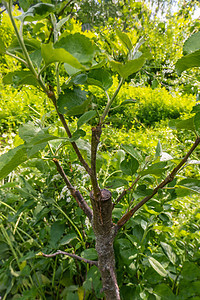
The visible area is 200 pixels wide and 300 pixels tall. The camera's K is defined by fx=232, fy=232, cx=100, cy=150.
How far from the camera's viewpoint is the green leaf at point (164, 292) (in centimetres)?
58

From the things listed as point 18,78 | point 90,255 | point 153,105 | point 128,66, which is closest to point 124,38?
point 128,66

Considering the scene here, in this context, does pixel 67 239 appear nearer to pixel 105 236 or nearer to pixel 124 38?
pixel 105 236

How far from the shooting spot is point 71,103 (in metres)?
0.32

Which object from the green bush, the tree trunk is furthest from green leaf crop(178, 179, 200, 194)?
the green bush

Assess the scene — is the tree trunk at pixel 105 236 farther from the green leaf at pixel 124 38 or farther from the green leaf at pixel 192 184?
the green leaf at pixel 124 38

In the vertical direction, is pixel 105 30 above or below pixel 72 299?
above

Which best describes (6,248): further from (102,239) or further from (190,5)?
(190,5)

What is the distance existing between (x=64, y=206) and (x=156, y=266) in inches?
13.2

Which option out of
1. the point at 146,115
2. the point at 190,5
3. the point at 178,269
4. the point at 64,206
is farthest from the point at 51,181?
the point at 190,5

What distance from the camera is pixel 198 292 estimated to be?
0.58 metres

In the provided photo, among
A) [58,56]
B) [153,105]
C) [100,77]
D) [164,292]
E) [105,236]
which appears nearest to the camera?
[58,56]

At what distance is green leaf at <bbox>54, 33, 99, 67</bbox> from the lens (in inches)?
10.6

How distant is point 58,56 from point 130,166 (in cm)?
31

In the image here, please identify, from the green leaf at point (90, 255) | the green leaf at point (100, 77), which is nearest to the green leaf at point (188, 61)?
the green leaf at point (100, 77)
